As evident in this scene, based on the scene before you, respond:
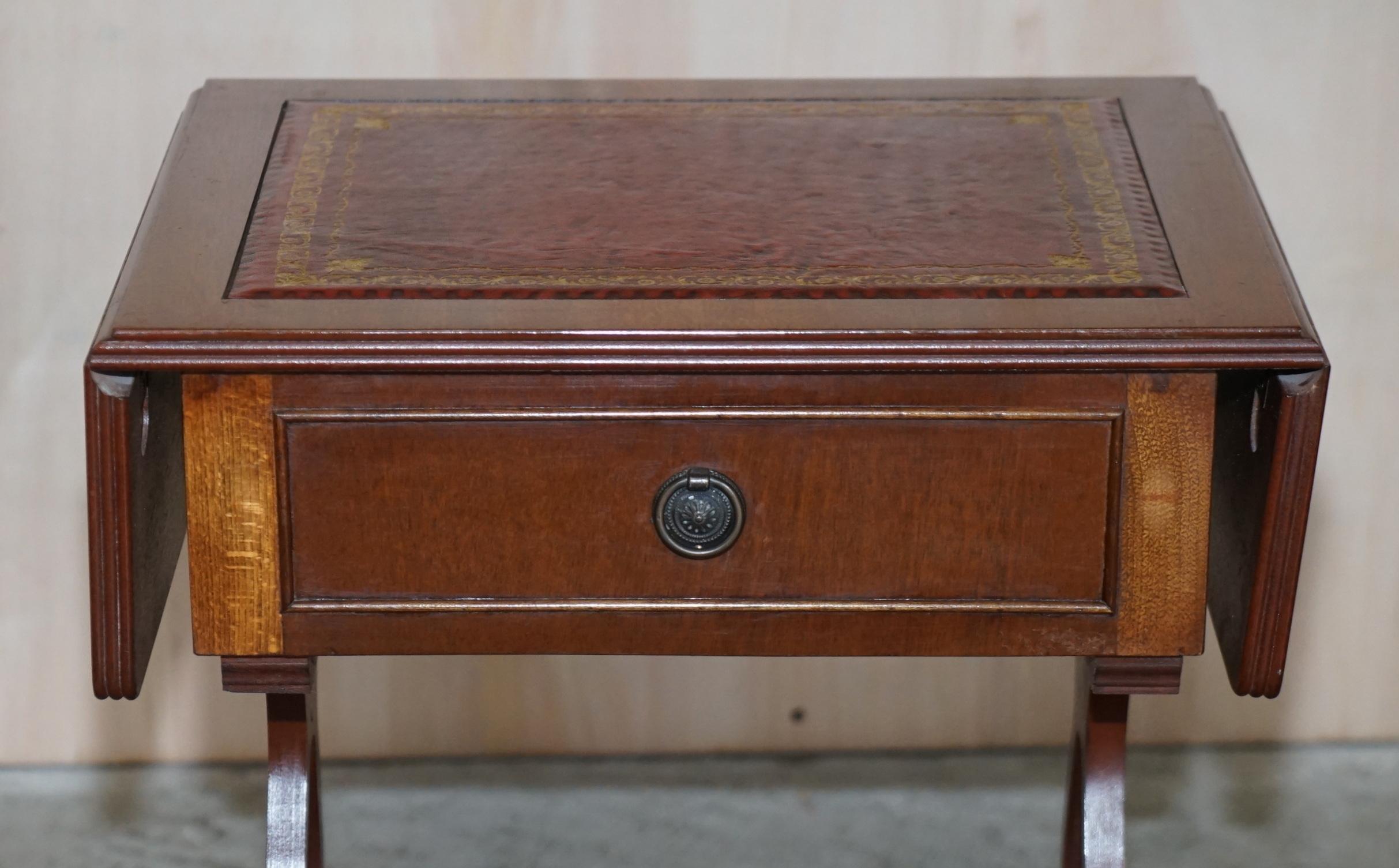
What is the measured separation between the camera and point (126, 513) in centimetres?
87

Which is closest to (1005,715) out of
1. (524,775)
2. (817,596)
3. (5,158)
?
(524,775)

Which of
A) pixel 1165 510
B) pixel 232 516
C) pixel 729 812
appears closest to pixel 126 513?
pixel 232 516

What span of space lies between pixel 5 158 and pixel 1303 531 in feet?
3.58

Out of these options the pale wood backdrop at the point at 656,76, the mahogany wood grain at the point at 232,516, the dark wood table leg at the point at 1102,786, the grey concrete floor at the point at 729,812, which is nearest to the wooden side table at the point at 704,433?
the mahogany wood grain at the point at 232,516

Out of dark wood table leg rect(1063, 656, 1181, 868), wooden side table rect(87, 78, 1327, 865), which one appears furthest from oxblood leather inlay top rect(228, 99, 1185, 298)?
dark wood table leg rect(1063, 656, 1181, 868)

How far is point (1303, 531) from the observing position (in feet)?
2.84

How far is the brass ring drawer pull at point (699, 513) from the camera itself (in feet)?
2.91

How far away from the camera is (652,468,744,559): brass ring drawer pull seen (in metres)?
0.89

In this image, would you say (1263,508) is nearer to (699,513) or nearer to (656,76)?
(699,513)

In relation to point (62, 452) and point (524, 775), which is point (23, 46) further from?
point (524, 775)

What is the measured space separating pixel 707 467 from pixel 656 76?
0.64 metres

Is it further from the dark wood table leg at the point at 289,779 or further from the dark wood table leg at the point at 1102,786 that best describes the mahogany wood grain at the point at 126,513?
the dark wood table leg at the point at 1102,786

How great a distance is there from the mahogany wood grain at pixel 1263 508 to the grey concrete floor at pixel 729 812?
63cm

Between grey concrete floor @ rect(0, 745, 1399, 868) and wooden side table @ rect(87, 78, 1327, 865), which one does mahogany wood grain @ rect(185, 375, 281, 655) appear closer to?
wooden side table @ rect(87, 78, 1327, 865)
